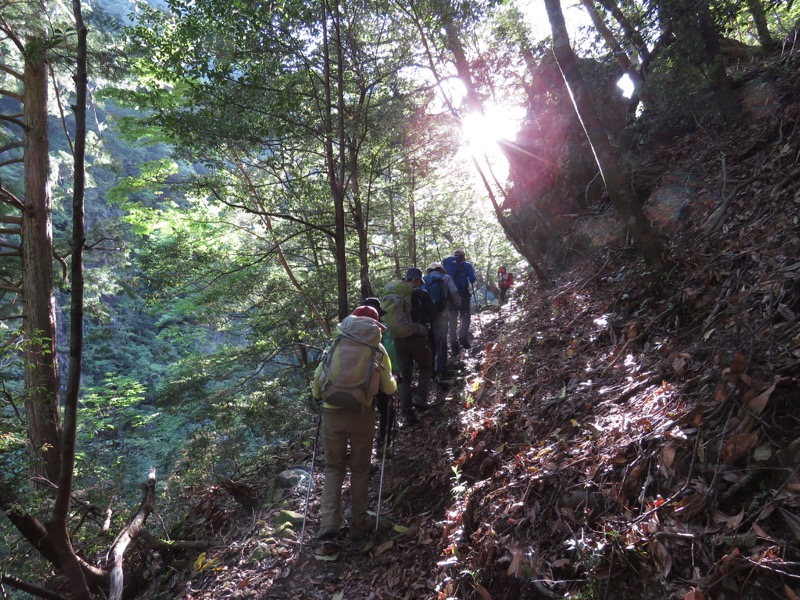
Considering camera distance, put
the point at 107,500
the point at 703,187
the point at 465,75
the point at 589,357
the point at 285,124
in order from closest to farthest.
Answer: the point at 589,357 → the point at 703,187 → the point at 107,500 → the point at 285,124 → the point at 465,75

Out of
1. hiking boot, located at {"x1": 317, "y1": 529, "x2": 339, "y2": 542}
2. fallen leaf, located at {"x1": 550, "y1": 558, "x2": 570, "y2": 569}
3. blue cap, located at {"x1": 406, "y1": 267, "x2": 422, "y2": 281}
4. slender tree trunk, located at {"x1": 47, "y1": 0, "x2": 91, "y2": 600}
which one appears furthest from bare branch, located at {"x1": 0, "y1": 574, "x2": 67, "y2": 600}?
blue cap, located at {"x1": 406, "y1": 267, "x2": 422, "y2": 281}

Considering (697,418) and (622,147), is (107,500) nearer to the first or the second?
(697,418)

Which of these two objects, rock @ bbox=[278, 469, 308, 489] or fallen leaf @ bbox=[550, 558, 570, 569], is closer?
fallen leaf @ bbox=[550, 558, 570, 569]

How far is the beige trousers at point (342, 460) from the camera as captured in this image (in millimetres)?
4617

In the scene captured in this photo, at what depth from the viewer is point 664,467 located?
278cm

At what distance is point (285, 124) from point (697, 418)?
25.7 ft

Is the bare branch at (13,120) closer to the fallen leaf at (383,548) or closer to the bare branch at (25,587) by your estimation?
the bare branch at (25,587)

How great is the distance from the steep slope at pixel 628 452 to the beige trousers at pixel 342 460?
0.36 meters

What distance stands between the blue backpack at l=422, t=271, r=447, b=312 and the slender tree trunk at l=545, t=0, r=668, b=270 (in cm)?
406

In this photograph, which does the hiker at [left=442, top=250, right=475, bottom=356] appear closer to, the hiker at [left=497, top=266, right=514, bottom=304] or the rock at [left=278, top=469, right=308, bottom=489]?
the rock at [left=278, top=469, right=308, bottom=489]

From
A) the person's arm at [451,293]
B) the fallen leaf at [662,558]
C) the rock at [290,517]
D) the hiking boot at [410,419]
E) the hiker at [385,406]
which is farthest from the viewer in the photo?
the person's arm at [451,293]

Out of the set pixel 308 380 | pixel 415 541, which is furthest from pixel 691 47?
pixel 308 380

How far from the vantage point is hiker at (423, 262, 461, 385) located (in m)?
8.16

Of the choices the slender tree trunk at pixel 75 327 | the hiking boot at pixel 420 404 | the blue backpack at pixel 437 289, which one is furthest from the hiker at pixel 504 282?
the slender tree trunk at pixel 75 327
